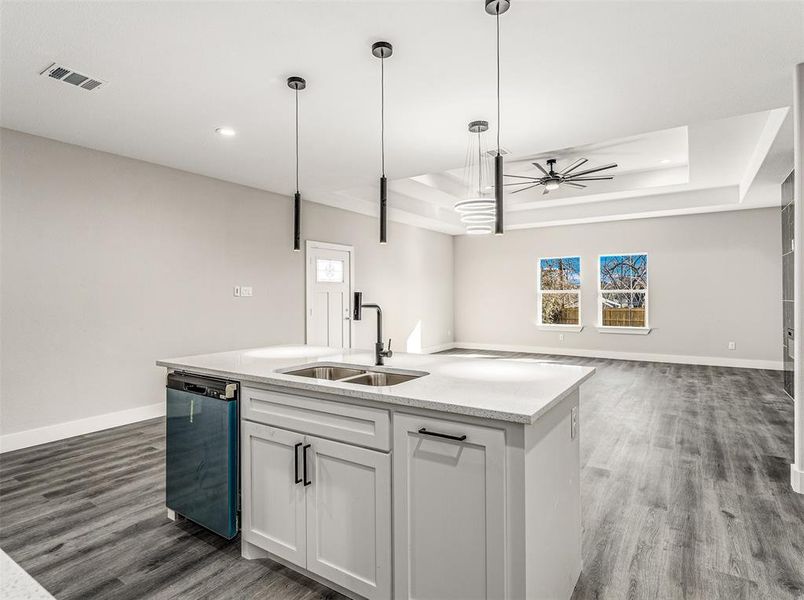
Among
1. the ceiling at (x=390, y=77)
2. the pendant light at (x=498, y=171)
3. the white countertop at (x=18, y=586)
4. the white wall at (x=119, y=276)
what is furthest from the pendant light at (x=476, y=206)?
the white countertop at (x=18, y=586)

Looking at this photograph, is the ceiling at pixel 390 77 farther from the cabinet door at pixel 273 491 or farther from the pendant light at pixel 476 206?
the cabinet door at pixel 273 491

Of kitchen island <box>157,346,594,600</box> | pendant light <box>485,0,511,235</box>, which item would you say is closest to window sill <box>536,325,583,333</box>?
kitchen island <box>157,346,594,600</box>

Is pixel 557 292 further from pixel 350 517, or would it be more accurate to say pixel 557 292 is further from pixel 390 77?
pixel 350 517

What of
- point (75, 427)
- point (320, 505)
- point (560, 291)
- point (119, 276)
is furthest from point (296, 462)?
point (560, 291)

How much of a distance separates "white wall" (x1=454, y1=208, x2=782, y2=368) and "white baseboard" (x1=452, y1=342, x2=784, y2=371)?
17 millimetres

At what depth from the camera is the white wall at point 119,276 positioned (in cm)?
370

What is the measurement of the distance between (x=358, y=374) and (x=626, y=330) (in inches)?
283

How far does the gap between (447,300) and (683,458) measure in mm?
6638

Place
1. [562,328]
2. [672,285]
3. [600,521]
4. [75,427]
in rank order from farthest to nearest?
[562,328], [672,285], [75,427], [600,521]

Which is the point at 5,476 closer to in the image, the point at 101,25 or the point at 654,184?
the point at 101,25

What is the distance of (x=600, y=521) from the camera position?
8.23 ft

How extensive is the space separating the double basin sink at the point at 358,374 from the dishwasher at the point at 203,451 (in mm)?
358

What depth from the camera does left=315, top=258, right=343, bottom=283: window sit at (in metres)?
6.53

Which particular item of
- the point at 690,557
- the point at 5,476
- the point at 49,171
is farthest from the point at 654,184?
the point at 5,476
